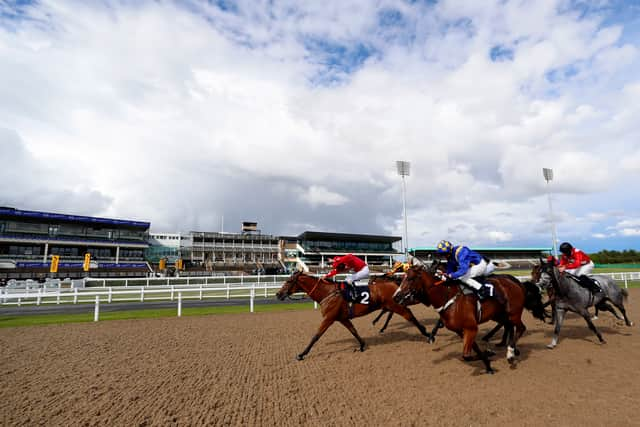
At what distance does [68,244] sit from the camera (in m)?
51.2

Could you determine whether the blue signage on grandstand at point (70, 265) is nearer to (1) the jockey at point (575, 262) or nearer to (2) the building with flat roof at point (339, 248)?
(2) the building with flat roof at point (339, 248)

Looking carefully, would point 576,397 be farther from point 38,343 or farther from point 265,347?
point 38,343

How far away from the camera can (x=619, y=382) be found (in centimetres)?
519

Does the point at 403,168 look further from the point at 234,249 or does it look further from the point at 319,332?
the point at 234,249

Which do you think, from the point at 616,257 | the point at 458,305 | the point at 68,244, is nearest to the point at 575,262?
the point at 458,305

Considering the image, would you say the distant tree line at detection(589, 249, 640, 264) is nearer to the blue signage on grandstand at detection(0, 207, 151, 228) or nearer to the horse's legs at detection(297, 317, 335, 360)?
the horse's legs at detection(297, 317, 335, 360)

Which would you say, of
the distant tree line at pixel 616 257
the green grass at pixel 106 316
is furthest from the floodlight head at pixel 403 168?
the distant tree line at pixel 616 257

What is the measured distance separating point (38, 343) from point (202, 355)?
15.2ft

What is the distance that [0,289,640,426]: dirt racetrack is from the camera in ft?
13.7

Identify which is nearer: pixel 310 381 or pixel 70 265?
pixel 310 381

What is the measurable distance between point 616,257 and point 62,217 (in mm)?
100000

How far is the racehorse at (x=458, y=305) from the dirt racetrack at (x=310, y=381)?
1.88 ft

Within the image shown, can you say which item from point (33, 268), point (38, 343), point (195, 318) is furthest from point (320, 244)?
point (38, 343)

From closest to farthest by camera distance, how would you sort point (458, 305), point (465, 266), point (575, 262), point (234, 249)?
point (458, 305) → point (465, 266) → point (575, 262) → point (234, 249)
